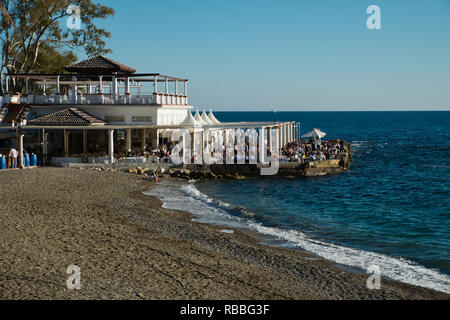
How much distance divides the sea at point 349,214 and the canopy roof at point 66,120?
7403 mm

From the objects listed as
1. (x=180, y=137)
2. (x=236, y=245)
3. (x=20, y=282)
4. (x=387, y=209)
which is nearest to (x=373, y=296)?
(x=236, y=245)

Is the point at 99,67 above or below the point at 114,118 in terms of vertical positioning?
above

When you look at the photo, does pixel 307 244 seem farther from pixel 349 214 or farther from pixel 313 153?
pixel 313 153

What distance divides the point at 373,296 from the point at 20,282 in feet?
27.8

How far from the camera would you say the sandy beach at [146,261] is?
11.4 meters

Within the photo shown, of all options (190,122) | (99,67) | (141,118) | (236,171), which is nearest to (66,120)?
(141,118)

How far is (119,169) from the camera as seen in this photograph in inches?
1259

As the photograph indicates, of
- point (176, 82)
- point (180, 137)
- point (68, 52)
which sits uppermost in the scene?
point (68, 52)

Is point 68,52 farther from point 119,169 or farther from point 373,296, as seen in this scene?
point 373,296

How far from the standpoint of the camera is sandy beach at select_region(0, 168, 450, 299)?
1145 centimetres

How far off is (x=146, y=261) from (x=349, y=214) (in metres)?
13.2

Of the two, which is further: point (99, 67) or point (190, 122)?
point (99, 67)

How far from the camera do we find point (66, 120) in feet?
106

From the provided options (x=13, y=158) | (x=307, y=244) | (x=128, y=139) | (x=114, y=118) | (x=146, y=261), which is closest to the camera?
(x=146, y=261)
